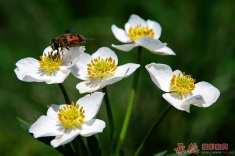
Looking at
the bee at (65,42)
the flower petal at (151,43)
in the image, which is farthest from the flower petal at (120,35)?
the bee at (65,42)

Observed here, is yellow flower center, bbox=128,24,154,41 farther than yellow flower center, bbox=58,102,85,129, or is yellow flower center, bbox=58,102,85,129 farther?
yellow flower center, bbox=128,24,154,41

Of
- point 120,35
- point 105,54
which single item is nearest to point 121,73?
point 105,54

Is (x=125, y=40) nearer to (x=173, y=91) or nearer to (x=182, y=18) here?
(x=173, y=91)

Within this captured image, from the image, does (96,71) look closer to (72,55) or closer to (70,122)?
(72,55)

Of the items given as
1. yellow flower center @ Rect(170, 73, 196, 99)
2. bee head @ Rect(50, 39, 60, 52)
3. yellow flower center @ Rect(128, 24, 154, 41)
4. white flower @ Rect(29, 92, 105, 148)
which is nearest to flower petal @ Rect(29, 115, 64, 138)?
white flower @ Rect(29, 92, 105, 148)

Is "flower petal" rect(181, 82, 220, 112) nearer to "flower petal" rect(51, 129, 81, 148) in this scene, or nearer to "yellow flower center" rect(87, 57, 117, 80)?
"yellow flower center" rect(87, 57, 117, 80)

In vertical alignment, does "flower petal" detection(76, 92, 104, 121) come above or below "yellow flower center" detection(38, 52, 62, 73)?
below
